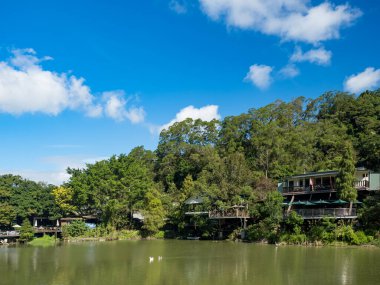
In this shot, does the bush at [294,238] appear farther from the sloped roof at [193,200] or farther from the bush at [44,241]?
the bush at [44,241]

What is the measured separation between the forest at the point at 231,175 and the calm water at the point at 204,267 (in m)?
9.55

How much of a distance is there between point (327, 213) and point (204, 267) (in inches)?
688

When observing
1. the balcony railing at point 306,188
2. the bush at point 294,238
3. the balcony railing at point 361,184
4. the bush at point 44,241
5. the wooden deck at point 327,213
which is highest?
the balcony railing at point 361,184

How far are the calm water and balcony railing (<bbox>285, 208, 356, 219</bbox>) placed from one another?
4466 millimetres

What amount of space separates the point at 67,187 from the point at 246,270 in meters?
42.1

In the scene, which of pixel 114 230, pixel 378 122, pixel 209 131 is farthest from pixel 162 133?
pixel 378 122

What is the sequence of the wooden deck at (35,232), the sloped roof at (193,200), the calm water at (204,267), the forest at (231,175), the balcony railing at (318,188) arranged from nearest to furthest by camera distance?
the calm water at (204,267) < the balcony railing at (318,188) < the forest at (231,175) < the wooden deck at (35,232) < the sloped roof at (193,200)

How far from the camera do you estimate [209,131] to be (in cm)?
7938

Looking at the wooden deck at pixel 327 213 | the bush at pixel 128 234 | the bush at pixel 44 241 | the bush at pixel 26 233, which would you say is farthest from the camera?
the bush at pixel 128 234

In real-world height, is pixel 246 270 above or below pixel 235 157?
below

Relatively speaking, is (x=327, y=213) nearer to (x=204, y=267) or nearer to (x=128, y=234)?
(x=204, y=267)

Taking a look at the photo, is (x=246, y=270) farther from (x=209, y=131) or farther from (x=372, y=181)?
(x=209, y=131)

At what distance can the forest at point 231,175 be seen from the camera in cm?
4538

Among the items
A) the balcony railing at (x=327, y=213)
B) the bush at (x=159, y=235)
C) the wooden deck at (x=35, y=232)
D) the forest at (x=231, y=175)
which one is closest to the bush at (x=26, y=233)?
the wooden deck at (x=35, y=232)
